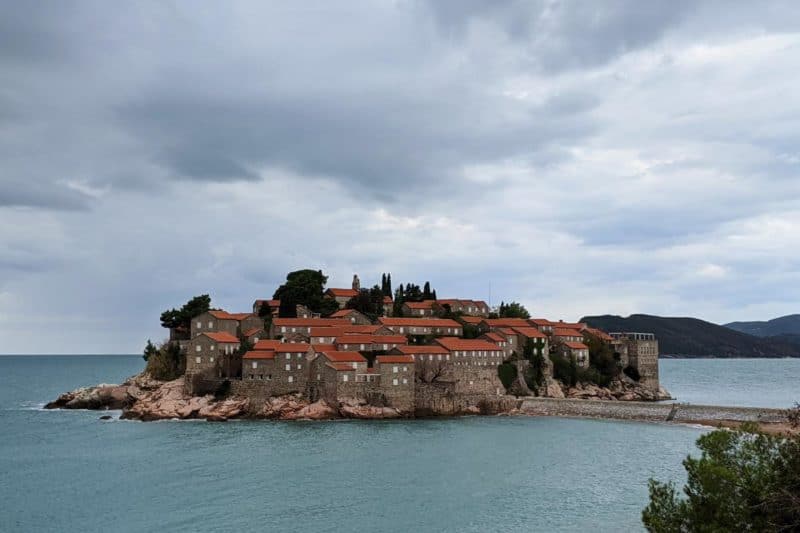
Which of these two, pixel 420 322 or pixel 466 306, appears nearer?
pixel 420 322

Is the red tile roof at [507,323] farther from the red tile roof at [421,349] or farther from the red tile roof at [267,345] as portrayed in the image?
the red tile roof at [267,345]

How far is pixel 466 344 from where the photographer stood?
79500 mm

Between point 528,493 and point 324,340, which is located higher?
point 324,340

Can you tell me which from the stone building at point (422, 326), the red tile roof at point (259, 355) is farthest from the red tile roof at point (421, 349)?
the red tile roof at point (259, 355)

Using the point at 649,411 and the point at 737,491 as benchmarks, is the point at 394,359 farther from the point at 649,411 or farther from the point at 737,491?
the point at 737,491

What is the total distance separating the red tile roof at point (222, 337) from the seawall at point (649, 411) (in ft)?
112

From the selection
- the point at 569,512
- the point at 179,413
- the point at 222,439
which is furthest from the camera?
the point at 179,413

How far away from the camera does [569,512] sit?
35.1m

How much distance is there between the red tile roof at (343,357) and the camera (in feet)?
225

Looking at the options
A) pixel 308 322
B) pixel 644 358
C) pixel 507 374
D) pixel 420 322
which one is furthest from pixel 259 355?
pixel 644 358

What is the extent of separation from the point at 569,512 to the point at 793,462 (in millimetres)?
18259

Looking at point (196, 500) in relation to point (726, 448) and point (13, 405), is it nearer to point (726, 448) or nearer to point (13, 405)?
point (726, 448)

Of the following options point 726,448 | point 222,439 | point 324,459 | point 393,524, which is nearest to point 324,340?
point 222,439

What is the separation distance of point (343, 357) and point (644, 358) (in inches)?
1906
